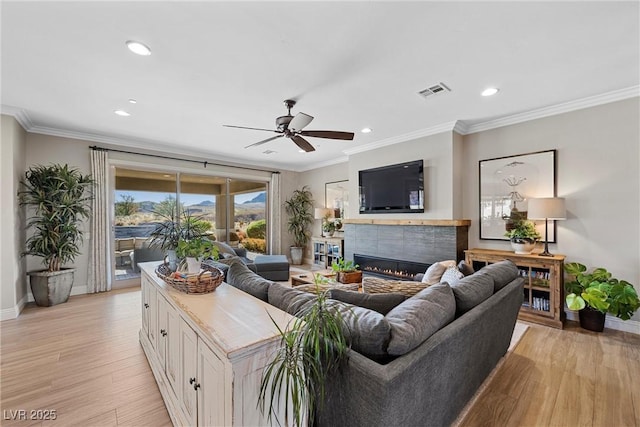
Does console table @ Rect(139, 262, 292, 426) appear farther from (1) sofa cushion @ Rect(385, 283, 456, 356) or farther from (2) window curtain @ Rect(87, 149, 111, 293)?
(2) window curtain @ Rect(87, 149, 111, 293)

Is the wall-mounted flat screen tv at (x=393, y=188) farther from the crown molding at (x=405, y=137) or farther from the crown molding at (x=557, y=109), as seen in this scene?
the crown molding at (x=557, y=109)

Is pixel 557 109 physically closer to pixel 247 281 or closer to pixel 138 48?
pixel 247 281

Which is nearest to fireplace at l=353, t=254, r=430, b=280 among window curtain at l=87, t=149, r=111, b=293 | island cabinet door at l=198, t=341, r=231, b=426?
island cabinet door at l=198, t=341, r=231, b=426

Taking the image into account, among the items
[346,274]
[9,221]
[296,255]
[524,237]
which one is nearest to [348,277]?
[346,274]

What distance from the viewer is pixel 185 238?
2125mm

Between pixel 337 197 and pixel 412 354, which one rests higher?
pixel 337 197

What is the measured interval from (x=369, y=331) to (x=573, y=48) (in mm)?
2867

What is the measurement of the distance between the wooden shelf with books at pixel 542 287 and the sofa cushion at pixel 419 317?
2.40 m

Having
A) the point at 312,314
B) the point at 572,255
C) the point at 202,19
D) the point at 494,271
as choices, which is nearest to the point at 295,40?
the point at 202,19

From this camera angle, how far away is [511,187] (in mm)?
3900

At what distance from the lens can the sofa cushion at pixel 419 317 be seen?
48.6 inches

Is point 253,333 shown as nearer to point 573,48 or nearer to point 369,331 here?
point 369,331

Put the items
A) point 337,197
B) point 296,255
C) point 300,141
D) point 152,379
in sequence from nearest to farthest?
point 152,379 < point 300,141 < point 337,197 < point 296,255

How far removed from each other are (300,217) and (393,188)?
10.3 feet
